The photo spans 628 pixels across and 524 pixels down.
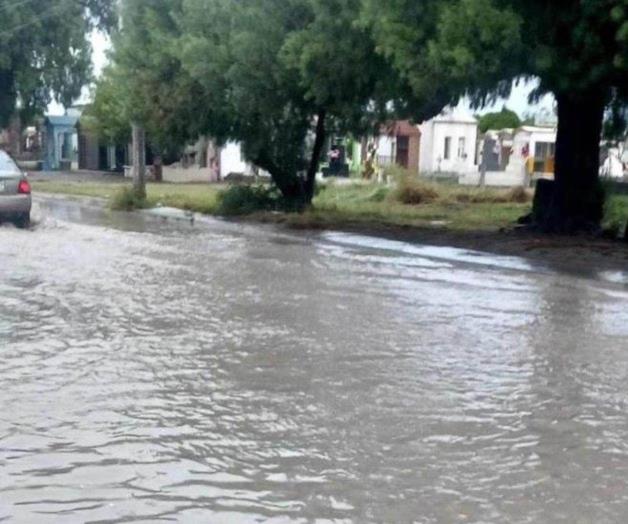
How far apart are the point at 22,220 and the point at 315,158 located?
8.41 m

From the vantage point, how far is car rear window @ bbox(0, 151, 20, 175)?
20.9 metres

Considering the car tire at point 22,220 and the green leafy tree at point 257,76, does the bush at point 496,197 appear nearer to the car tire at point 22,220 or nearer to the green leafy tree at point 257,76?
the green leafy tree at point 257,76

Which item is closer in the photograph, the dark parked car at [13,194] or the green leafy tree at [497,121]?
the dark parked car at [13,194]

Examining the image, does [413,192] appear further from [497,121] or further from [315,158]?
[497,121]

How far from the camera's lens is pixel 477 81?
17922 millimetres

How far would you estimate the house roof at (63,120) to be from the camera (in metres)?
65.2

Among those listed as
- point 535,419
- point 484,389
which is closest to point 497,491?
point 535,419

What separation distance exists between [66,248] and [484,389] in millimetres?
10863

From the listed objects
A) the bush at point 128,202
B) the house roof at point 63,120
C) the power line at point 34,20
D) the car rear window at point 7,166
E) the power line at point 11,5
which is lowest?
the bush at point 128,202

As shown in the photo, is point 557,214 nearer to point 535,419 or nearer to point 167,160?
point 535,419

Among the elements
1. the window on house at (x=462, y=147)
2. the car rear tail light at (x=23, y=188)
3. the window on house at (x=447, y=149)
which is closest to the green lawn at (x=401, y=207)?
the car rear tail light at (x=23, y=188)

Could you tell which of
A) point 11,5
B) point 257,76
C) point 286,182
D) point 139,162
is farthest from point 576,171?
point 11,5

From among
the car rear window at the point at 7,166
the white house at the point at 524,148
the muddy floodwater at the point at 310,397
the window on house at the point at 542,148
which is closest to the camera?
the muddy floodwater at the point at 310,397

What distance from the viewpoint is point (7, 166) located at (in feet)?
69.2
